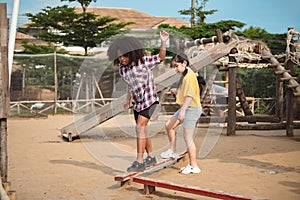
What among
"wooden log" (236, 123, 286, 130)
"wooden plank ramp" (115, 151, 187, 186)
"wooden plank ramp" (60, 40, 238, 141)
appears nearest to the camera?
"wooden plank ramp" (115, 151, 187, 186)

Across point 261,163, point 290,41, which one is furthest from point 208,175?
point 290,41

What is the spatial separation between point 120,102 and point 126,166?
2747mm

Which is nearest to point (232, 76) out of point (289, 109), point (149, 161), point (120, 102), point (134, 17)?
point (289, 109)

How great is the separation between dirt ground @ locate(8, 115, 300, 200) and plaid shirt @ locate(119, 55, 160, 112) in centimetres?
98

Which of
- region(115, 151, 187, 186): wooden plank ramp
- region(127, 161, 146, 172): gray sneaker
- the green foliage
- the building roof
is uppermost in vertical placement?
the building roof

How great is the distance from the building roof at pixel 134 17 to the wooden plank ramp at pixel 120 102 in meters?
23.7

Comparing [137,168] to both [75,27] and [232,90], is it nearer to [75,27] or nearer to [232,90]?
[232,90]

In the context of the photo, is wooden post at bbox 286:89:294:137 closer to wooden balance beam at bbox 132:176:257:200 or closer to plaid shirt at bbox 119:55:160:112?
plaid shirt at bbox 119:55:160:112

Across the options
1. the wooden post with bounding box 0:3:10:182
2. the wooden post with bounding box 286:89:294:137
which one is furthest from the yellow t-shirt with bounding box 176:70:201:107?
the wooden post with bounding box 286:89:294:137

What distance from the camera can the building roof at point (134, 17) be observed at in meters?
34.6

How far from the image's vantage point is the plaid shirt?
18.9 feet

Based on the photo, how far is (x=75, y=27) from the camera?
85.1 feet

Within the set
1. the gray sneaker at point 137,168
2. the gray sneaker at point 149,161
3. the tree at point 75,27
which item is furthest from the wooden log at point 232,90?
the tree at point 75,27

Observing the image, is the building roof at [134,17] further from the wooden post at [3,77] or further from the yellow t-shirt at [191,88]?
the wooden post at [3,77]
